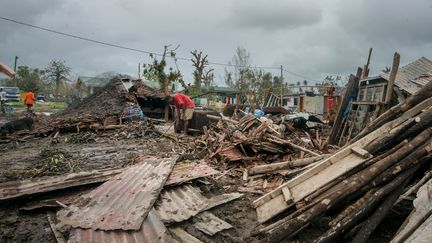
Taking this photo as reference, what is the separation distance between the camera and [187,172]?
5.86 m

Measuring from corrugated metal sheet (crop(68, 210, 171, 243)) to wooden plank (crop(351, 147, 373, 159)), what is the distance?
2.59 metres

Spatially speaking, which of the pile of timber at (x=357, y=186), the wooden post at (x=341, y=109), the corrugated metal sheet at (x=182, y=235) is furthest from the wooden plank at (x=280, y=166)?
the wooden post at (x=341, y=109)

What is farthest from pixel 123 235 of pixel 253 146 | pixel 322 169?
pixel 253 146

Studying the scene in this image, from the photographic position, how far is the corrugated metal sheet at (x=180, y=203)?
384 cm

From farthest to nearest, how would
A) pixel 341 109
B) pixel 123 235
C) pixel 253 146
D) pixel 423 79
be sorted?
pixel 341 109 < pixel 423 79 < pixel 253 146 < pixel 123 235

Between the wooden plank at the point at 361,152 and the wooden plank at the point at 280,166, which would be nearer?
the wooden plank at the point at 361,152

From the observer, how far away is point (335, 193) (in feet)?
10.5

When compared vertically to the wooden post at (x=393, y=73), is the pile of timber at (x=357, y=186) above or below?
below

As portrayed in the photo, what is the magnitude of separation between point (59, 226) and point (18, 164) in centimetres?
489

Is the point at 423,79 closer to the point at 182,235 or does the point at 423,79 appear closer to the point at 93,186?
the point at 182,235

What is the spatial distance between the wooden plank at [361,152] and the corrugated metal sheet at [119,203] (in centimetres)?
287

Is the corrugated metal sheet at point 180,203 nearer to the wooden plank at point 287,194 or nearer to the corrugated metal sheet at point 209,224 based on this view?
the corrugated metal sheet at point 209,224

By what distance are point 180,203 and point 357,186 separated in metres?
2.49

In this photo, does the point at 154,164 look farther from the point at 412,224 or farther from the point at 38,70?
the point at 38,70
